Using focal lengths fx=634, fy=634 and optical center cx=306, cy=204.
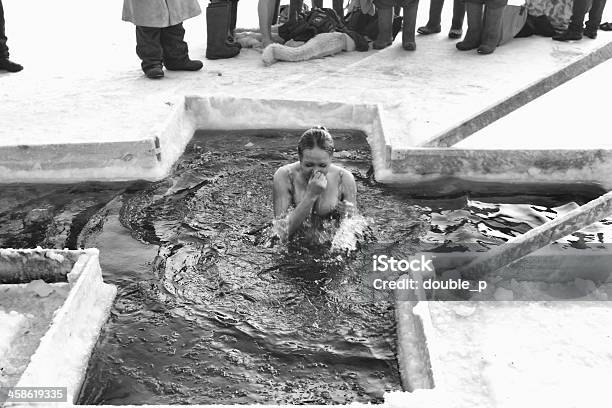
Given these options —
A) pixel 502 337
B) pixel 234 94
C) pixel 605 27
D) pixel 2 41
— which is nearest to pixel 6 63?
pixel 2 41

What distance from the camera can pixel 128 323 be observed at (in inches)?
161

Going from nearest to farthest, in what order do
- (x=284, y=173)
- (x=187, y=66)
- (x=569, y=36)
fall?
(x=284, y=173)
(x=187, y=66)
(x=569, y=36)

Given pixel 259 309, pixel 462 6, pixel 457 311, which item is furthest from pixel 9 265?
pixel 462 6

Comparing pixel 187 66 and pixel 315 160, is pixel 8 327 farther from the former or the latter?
pixel 187 66

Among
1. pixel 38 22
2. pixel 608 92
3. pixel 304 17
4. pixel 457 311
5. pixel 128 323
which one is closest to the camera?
pixel 457 311

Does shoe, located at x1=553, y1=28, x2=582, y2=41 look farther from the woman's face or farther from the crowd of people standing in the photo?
the woman's face

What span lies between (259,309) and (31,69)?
6421 millimetres

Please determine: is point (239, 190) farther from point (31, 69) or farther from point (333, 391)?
point (31, 69)

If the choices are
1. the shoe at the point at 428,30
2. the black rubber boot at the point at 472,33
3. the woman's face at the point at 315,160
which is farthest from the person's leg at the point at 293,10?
the woman's face at the point at 315,160

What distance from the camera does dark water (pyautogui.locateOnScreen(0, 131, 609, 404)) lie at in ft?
11.9

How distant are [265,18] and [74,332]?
6.47m

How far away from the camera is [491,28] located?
363 inches

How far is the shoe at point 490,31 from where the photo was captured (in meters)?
9.03
